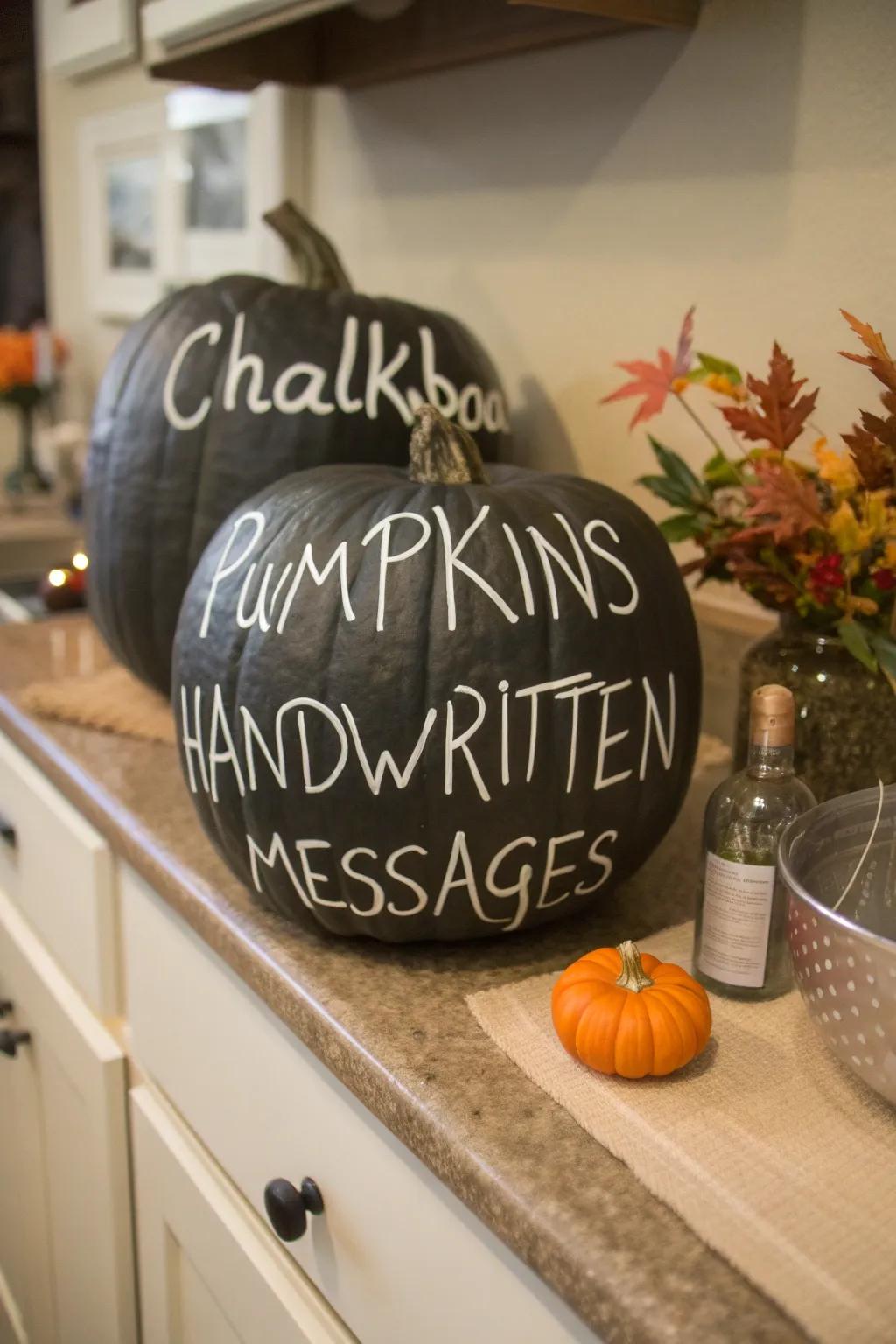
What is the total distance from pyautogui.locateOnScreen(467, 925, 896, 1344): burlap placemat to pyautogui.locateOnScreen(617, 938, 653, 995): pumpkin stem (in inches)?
1.8

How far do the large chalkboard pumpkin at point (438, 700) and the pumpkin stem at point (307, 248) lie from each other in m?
0.38

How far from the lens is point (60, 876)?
38.7 inches

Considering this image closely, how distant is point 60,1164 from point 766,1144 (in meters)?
0.79

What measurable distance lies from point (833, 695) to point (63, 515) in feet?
5.92

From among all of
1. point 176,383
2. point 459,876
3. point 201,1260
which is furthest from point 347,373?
point 201,1260

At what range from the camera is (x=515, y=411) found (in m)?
1.16

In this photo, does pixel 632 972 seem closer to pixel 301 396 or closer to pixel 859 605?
pixel 859 605

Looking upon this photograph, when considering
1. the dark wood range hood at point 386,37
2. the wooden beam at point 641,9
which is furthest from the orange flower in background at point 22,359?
the wooden beam at point 641,9

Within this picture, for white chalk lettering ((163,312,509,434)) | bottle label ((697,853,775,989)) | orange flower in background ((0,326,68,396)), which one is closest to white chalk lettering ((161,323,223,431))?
white chalk lettering ((163,312,509,434))

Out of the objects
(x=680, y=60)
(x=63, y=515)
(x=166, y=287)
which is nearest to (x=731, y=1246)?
(x=680, y=60)

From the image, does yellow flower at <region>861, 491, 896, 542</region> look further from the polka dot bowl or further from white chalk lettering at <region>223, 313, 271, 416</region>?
white chalk lettering at <region>223, 313, 271, 416</region>

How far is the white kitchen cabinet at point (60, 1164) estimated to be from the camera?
93 cm

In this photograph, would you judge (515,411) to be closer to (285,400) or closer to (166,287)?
(285,400)

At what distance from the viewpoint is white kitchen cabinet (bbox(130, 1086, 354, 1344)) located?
2.26ft
